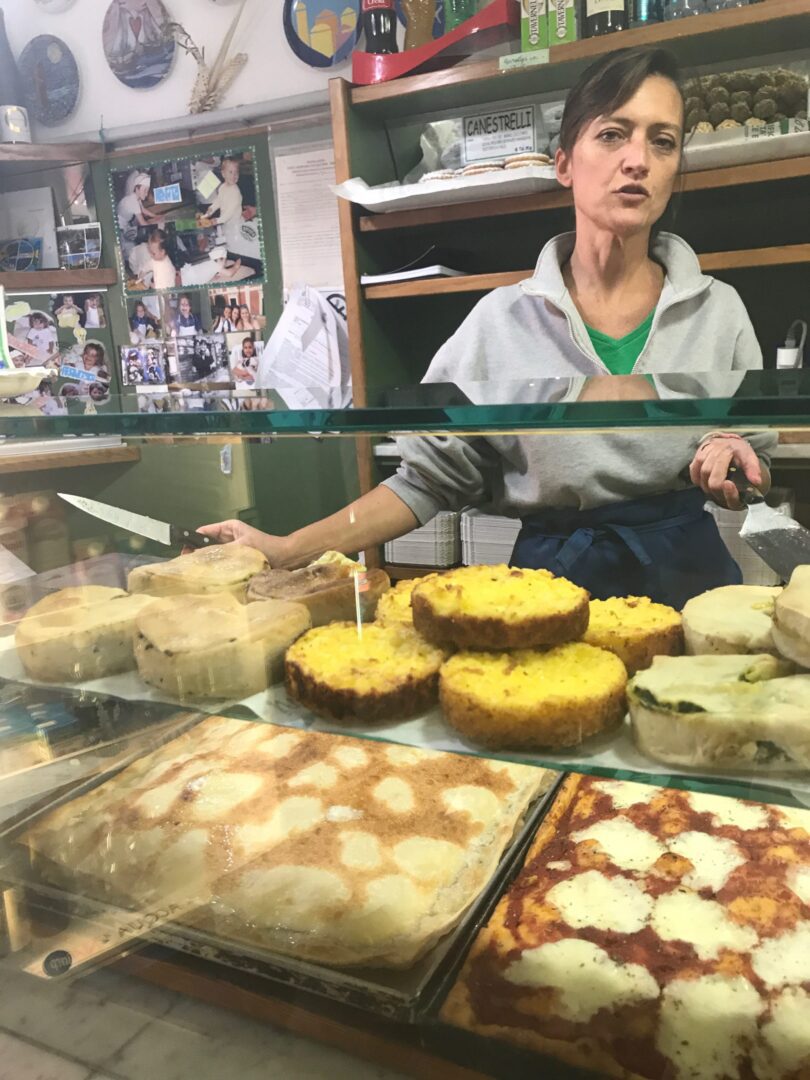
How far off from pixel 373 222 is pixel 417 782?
202 centimetres

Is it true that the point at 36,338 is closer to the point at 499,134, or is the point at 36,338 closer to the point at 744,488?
the point at 499,134

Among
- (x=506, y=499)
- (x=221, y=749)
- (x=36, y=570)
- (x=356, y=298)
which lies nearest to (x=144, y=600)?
(x=36, y=570)

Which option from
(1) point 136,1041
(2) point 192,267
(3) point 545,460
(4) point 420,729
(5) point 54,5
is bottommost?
(1) point 136,1041

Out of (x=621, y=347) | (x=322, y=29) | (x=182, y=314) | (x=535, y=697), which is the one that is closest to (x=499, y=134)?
(x=322, y=29)

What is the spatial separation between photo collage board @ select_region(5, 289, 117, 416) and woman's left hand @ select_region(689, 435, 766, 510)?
2863 millimetres

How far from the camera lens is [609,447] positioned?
688 millimetres

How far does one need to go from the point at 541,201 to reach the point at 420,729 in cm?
207

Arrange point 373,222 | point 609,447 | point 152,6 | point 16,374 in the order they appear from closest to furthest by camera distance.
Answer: point 609,447, point 16,374, point 373,222, point 152,6

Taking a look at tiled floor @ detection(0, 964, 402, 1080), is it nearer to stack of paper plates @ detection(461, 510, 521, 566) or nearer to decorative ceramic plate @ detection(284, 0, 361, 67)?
stack of paper plates @ detection(461, 510, 521, 566)

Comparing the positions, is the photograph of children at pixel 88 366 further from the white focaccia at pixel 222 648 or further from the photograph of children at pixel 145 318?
the white focaccia at pixel 222 648

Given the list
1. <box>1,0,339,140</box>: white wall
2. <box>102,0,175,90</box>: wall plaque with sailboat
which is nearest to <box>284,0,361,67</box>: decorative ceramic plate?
<box>1,0,339,140</box>: white wall

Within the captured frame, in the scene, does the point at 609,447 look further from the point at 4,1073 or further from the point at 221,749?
the point at 4,1073

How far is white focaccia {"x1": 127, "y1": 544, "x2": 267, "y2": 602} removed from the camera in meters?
0.84

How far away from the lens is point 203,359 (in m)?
3.01
